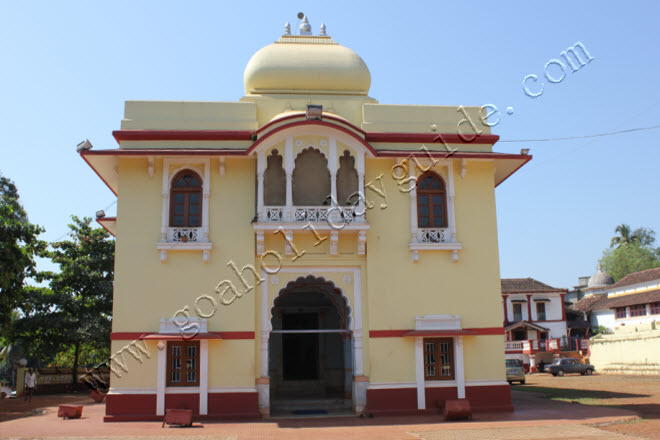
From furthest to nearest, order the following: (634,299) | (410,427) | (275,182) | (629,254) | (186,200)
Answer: (629,254), (634,299), (275,182), (186,200), (410,427)

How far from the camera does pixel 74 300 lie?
1027 inches

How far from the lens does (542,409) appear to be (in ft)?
53.6

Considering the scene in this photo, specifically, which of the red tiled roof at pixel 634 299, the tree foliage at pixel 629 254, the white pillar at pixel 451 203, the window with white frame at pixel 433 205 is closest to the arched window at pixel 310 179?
the window with white frame at pixel 433 205

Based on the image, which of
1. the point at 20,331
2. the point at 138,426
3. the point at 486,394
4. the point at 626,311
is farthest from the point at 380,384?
the point at 626,311

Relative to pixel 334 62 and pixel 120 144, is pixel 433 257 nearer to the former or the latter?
pixel 334 62

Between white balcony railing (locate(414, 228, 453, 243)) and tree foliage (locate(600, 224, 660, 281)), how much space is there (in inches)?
2210

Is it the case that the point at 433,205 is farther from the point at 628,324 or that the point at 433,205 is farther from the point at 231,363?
the point at 628,324

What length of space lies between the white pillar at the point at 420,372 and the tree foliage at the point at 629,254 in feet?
187

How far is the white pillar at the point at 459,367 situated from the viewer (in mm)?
15766

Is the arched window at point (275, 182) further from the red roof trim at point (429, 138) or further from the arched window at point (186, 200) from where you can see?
the red roof trim at point (429, 138)

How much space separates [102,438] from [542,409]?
1106 centimetres

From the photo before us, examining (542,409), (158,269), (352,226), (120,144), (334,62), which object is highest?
(334,62)

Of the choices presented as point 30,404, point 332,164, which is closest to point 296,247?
point 332,164

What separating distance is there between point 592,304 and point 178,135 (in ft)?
147
